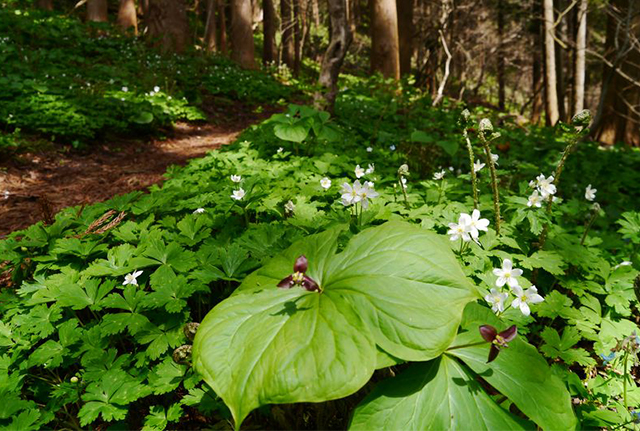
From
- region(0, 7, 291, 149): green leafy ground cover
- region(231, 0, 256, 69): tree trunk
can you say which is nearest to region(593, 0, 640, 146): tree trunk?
region(0, 7, 291, 149): green leafy ground cover

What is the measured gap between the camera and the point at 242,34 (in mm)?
13445

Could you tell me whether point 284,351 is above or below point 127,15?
below

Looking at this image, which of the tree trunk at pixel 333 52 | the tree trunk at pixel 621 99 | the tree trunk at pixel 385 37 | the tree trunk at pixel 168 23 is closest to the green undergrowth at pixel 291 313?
the tree trunk at pixel 333 52

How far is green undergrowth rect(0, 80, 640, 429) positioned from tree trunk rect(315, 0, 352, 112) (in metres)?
2.98

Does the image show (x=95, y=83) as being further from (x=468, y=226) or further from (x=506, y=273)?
(x=506, y=273)

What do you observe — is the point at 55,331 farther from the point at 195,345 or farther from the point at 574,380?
the point at 574,380

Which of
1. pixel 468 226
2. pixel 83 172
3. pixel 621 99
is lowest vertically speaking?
pixel 83 172

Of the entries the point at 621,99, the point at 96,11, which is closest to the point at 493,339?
the point at 621,99

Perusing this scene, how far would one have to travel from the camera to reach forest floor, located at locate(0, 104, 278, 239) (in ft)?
12.7

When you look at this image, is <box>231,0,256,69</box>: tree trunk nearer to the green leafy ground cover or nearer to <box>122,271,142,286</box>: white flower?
the green leafy ground cover

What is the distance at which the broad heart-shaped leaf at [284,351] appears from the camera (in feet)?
3.63

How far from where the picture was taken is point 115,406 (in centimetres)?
159

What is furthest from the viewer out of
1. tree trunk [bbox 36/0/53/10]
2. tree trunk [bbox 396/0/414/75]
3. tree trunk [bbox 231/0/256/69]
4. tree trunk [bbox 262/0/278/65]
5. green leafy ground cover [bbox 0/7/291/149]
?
tree trunk [bbox 36/0/53/10]

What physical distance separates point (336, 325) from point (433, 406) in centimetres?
43
